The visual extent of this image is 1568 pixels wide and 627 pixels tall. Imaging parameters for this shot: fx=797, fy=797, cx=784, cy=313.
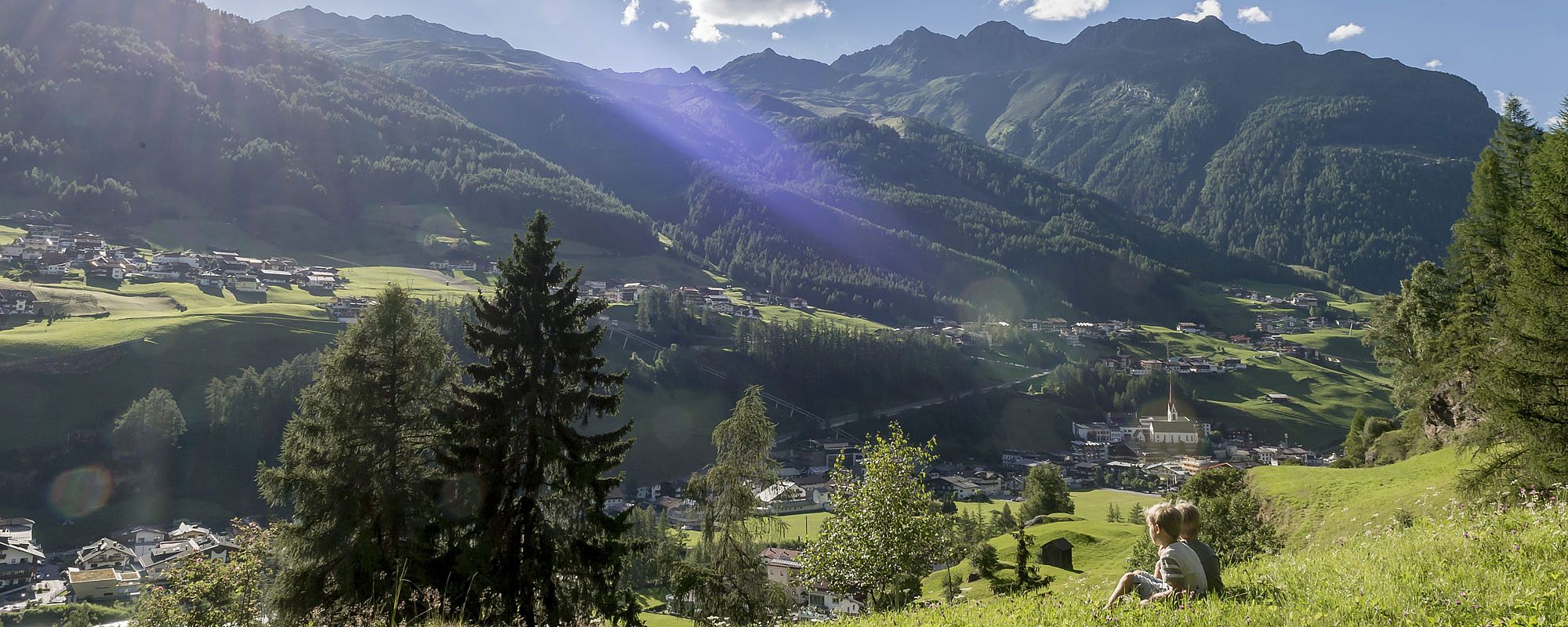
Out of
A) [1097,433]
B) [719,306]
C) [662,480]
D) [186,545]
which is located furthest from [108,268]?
[1097,433]

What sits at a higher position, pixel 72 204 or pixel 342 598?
pixel 72 204

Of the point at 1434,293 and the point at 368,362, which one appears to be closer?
the point at 368,362

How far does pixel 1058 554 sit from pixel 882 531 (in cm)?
2737

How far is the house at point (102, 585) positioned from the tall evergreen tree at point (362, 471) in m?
52.1

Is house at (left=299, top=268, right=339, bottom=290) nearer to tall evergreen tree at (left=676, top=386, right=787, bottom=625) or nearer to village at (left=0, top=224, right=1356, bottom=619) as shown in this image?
village at (left=0, top=224, right=1356, bottom=619)

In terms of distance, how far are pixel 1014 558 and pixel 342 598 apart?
40616 mm

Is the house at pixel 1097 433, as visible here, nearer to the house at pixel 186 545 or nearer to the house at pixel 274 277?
the house at pixel 186 545

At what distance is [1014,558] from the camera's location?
163 ft

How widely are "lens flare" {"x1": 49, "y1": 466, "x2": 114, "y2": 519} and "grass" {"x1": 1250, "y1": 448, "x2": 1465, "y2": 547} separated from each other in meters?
102

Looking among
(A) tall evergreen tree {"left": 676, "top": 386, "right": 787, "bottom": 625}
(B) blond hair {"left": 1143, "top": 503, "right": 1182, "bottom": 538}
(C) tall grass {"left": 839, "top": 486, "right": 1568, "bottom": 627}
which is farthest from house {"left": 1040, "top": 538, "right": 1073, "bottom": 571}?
(B) blond hair {"left": 1143, "top": 503, "right": 1182, "bottom": 538}

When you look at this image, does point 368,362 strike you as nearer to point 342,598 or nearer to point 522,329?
point 522,329

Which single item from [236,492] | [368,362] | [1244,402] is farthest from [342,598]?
[1244,402]

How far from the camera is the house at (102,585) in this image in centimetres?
5744

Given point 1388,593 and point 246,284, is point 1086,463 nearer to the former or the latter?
point 1388,593
